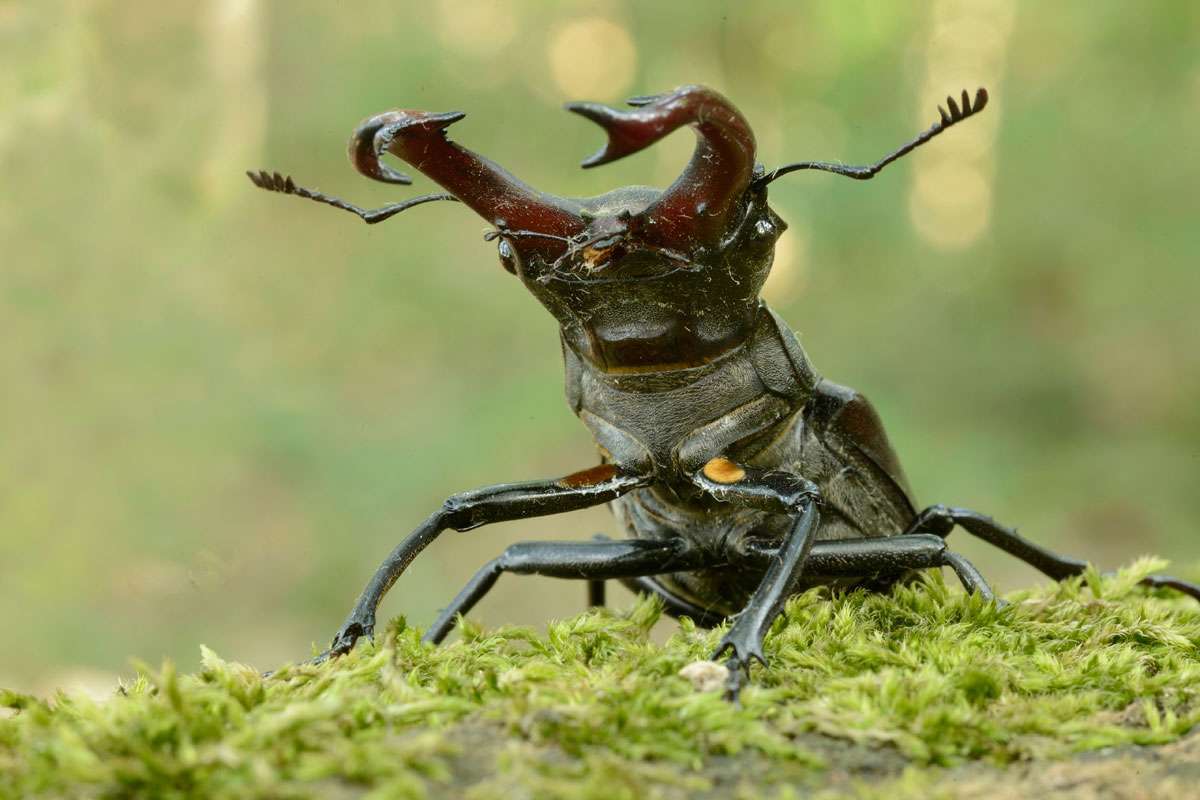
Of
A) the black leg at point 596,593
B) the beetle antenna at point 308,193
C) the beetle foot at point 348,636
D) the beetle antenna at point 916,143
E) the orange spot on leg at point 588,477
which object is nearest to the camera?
the beetle antenna at point 916,143

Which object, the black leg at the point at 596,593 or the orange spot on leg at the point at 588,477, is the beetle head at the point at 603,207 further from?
the black leg at the point at 596,593

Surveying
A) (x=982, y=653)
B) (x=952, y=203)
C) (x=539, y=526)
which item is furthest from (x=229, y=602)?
(x=952, y=203)

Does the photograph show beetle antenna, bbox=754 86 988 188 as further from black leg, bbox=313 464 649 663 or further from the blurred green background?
the blurred green background

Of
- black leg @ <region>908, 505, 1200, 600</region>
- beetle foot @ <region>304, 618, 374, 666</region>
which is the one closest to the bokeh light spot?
black leg @ <region>908, 505, 1200, 600</region>

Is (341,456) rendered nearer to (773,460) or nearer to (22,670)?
(22,670)

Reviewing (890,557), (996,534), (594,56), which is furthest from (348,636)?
(594,56)

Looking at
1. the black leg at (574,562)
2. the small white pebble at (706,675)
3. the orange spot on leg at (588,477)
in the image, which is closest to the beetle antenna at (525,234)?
the orange spot on leg at (588,477)
